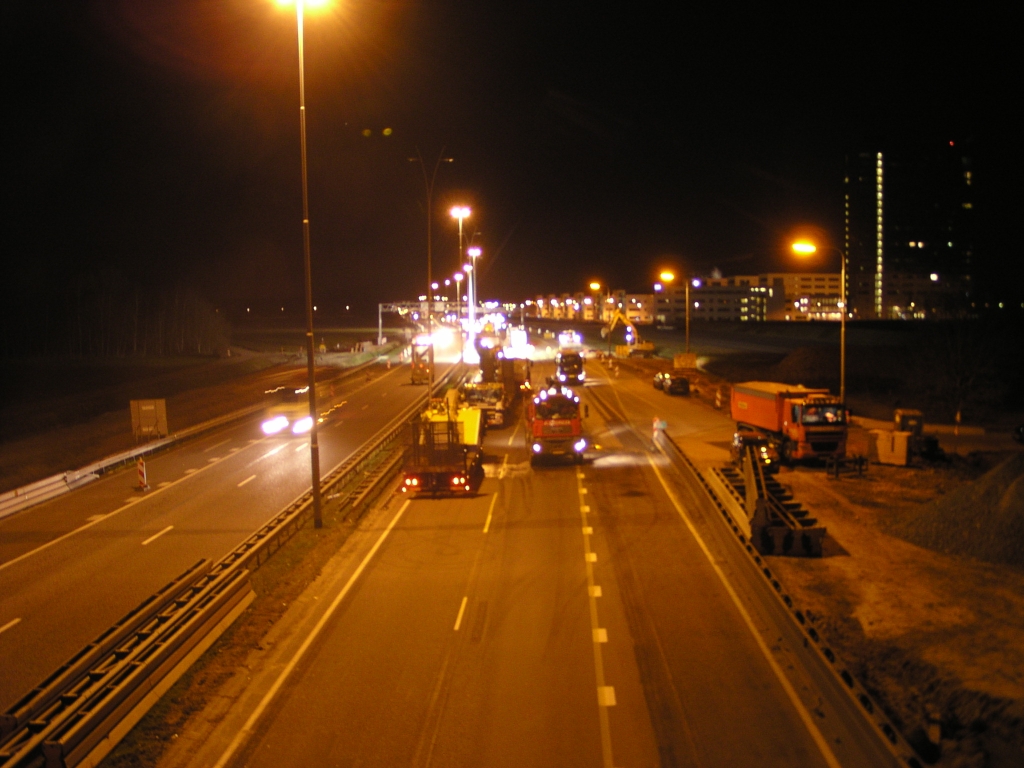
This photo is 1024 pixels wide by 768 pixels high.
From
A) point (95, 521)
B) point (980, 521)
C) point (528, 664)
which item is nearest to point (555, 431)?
point (980, 521)

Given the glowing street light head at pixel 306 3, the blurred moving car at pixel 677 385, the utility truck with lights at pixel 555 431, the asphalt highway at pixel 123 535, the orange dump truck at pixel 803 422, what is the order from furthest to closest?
the blurred moving car at pixel 677 385 → the utility truck with lights at pixel 555 431 → the orange dump truck at pixel 803 422 → the glowing street light head at pixel 306 3 → the asphalt highway at pixel 123 535

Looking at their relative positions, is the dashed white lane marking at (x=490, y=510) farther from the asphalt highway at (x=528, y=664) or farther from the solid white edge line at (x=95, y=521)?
the solid white edge line at (x=95, y=521)

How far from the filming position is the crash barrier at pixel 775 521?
1655 cm

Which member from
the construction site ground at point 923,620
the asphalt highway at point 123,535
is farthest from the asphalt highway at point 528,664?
the asphalt highway at point 123,535

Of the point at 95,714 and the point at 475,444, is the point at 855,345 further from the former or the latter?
the point at 95,714

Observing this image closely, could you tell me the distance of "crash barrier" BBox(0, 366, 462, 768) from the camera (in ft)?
25.4

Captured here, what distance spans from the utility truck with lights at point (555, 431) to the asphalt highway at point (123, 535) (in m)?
6.94

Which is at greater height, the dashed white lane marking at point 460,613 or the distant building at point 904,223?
the distant building at point 904,223

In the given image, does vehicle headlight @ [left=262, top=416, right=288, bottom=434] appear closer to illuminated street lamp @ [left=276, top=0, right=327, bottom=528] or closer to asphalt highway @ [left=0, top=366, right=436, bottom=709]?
asphalt highway @ [left=0, top=366, right=436, bottom=709]

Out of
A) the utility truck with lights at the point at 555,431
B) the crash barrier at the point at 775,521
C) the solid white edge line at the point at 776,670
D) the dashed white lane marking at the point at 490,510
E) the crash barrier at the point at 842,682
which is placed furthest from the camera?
the utility truck with lights at the point at 555,431

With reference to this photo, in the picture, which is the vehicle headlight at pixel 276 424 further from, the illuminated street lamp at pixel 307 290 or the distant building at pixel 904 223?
the distant building at pixel 904 223

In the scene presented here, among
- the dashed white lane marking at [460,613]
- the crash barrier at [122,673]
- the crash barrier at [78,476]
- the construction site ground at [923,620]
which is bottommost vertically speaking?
the construction site ground at [923,620]

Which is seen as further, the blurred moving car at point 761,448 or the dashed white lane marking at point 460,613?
the blurred moving car at point 761,448

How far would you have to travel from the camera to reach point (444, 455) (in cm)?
2358
